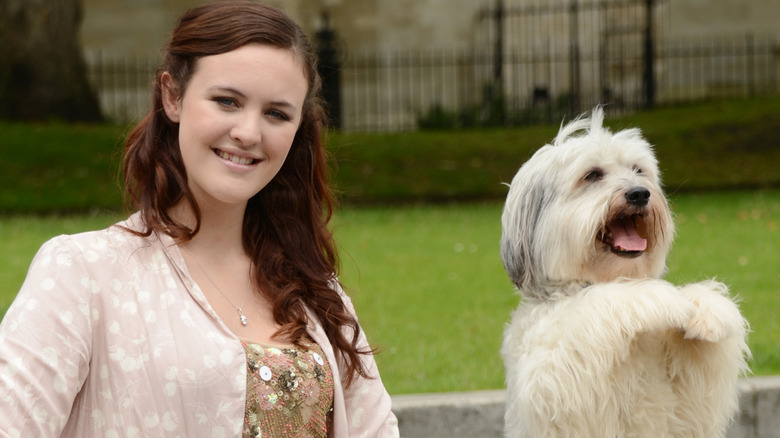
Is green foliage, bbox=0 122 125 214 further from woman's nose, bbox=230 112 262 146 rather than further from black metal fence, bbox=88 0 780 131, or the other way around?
woman's nose, bbox=230 112 262 146

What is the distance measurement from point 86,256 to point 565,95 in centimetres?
1900

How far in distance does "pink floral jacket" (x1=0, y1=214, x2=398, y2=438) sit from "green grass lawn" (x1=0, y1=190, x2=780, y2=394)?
1.15 metres

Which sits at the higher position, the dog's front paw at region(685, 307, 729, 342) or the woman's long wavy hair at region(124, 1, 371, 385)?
the woman's long wavy hair at region(124, 1, 371, 385)

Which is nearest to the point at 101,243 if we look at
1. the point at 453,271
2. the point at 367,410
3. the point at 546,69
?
the point at 367,410

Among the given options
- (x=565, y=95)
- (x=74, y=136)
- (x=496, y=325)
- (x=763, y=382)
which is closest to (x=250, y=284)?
(x=763, y=382)

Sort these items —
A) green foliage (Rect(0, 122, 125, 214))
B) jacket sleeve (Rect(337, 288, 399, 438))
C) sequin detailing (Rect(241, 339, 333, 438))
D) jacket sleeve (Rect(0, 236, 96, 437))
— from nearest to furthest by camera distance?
jacket sleeve (Rect(0, 236, 96, 437)), sequin detailing (Rect(241, 339, 333, 438)), jacket sleeve (Rect(337, 288, 399, 438)), green foliage (Rect(0, 122, 125, 214))

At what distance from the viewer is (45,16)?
16.0 m

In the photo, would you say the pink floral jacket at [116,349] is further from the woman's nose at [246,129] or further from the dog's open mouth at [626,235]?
the dog's open mouth at [626,235]

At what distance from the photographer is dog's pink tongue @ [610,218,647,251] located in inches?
146

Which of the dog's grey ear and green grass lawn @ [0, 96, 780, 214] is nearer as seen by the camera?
the dog's grey ear

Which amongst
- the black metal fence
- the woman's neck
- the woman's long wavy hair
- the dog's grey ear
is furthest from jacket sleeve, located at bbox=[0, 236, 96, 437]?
the black metal fence

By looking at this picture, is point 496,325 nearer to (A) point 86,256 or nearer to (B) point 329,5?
(A) point 86,256

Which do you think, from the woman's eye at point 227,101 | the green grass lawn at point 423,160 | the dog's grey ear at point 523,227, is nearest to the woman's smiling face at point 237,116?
the woman's eye at point 227,101

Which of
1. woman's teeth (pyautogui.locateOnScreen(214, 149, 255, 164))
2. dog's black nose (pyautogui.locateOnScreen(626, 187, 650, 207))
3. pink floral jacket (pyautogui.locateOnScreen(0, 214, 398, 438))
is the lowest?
pink floral jacket (pyautogui.locateOnScreen(0, 214, 398, 438))
